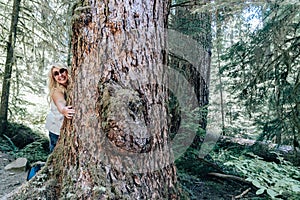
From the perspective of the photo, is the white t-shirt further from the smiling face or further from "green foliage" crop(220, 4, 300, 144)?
"green foliage" crop(220, 4, 300, 144)

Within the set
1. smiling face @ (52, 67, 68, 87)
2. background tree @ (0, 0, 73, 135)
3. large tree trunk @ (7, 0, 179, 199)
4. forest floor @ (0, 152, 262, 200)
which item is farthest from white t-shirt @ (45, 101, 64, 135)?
background tree @ (0, 0, 73, 135)

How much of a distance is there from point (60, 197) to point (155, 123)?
91cm

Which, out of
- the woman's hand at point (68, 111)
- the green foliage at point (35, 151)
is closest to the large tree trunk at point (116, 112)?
the woman's hand at point (68, 111)

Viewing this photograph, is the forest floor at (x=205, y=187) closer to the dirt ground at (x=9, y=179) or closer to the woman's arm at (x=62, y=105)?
the dirt ground at (x=9, y=179)

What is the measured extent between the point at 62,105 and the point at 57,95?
19 cm

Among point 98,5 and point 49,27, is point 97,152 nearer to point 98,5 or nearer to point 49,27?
point 98,5

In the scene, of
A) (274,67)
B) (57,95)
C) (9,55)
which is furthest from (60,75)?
(9,55)

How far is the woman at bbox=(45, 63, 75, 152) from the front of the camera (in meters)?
2.30

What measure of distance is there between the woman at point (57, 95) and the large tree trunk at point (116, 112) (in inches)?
5.7

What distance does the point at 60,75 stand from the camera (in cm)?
272

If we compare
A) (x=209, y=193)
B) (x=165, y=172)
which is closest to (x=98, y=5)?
(x=165, y=172)

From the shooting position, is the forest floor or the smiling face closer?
the smiling face

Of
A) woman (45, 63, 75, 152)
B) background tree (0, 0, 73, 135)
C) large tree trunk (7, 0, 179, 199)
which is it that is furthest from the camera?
background tree (0, 0, 73, 135)

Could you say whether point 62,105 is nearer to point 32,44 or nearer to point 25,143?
point 25,143
